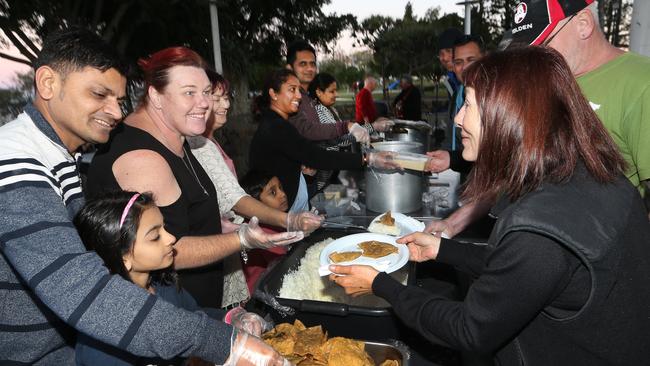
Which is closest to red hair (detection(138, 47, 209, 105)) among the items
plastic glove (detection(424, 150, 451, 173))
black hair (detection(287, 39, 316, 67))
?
plastic glove (detection(424, 150, 451, 173))

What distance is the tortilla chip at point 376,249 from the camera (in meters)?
1.78

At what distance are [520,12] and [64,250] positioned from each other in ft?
6.32

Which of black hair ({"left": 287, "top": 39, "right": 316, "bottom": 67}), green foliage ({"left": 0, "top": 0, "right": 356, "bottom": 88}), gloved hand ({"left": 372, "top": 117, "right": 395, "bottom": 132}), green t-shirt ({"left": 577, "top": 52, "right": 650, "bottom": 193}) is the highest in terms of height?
green foliage ({"left": 0, "top": 0, "right": 356, "bottom": 88})

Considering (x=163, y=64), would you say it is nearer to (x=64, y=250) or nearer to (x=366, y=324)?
(x=64, y=250)

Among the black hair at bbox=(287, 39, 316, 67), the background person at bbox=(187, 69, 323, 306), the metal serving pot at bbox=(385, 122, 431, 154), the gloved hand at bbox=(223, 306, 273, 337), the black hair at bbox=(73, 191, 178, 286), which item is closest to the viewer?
the black hair at bbox=(73, 191, 178, 286)

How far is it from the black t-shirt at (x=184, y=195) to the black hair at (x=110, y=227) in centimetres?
14

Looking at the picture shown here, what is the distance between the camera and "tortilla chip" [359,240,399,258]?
1.78 metres

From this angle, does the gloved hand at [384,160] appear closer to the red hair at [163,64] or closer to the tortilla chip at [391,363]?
the red hair at [163,64]

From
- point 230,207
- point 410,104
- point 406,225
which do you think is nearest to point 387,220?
point 406,225

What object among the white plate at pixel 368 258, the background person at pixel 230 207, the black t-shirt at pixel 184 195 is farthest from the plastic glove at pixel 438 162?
the black t-shirt at pixel 184 195

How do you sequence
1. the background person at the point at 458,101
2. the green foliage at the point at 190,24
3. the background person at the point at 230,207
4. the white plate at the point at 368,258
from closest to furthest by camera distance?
1. the white plate at the point at 368,258
2. the background person at the point at 230,207
3. the background person at the point at 458,101
4. the green foliage at the point at 190,24

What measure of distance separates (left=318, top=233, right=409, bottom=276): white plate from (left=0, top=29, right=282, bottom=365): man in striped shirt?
0.64 m

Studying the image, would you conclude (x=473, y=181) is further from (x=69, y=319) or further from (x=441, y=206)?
(x=441, y=206)

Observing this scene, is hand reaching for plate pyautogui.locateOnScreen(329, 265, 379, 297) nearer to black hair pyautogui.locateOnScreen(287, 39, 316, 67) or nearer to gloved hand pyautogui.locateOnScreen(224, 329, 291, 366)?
gloved hand pyautogui.locateOnScreen(224, 329, 291, 366)
